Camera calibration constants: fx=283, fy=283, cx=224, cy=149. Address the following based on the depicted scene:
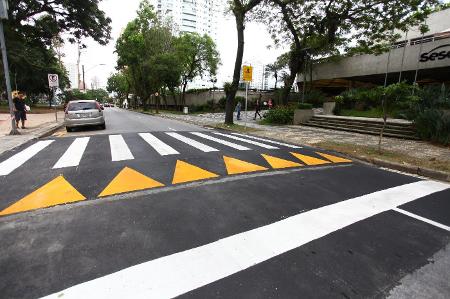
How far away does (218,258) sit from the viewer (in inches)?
113

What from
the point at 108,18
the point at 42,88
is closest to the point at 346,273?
the point at 108,18

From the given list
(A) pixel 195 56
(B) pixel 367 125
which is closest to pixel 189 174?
(B) pixel 367 125

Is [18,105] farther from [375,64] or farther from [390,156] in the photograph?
[375,64]

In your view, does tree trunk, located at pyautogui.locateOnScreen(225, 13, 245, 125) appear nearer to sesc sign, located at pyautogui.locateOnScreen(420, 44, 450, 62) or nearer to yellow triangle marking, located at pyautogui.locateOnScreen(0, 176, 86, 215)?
yellow triangle marking, located at pyautogui.locateOnScreen(0, 176, 86, 215)

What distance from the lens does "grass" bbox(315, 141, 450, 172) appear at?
23.6 ft

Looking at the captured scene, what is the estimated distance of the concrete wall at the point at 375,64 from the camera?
20.6 metres

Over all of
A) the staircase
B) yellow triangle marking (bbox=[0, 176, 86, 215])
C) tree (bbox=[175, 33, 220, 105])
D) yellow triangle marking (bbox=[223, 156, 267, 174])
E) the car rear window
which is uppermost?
tree (bbox=[175, 33, 220, 105])

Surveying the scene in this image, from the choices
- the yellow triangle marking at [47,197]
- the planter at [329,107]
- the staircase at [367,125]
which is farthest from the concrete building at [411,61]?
the yellow triangle marking at [47,197]

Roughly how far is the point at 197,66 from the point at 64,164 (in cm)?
4023

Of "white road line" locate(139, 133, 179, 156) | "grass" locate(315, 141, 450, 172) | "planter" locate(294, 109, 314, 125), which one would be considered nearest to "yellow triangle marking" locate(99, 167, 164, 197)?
"white road line" locate(139, 133, 179, 156)

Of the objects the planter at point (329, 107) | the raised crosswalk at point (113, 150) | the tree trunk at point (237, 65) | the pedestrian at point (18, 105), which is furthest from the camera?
the planter at point (329, 107)

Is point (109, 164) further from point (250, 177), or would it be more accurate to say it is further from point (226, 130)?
point (226, 130)

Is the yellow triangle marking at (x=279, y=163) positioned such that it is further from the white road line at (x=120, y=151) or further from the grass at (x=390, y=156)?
the white road line at (x=120, y=151)

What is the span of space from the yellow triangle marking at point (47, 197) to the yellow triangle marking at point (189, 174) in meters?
1.74
